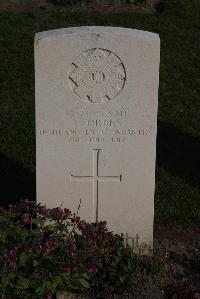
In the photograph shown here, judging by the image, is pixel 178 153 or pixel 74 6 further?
pixel 74 6

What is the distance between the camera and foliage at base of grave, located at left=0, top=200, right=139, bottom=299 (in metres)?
5.12

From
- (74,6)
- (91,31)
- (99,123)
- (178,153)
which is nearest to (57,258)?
(99,123)

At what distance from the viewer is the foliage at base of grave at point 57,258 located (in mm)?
5125

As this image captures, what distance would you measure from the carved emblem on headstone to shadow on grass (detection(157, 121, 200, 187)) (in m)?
2.39

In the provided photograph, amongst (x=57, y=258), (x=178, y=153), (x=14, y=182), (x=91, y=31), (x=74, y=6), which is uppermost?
(x=74, y=6)

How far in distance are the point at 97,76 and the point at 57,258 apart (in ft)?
5.04

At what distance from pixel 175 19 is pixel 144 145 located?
774cm

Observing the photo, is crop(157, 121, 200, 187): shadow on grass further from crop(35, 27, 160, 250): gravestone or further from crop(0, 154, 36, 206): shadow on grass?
crop(35, 27, 160, 250): gravestone

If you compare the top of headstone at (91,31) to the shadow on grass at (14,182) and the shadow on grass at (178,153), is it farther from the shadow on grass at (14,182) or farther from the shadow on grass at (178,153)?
the shadow on grass at (178,153)

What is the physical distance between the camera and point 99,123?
578 cm

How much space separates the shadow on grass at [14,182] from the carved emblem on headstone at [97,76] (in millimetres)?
1915

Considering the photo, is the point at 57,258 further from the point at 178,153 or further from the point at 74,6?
the point at 74,6

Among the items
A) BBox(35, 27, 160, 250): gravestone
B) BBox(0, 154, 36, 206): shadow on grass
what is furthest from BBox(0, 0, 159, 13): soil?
BBox(35, 27, 160, 250): gravestone

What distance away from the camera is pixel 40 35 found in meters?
5.56
